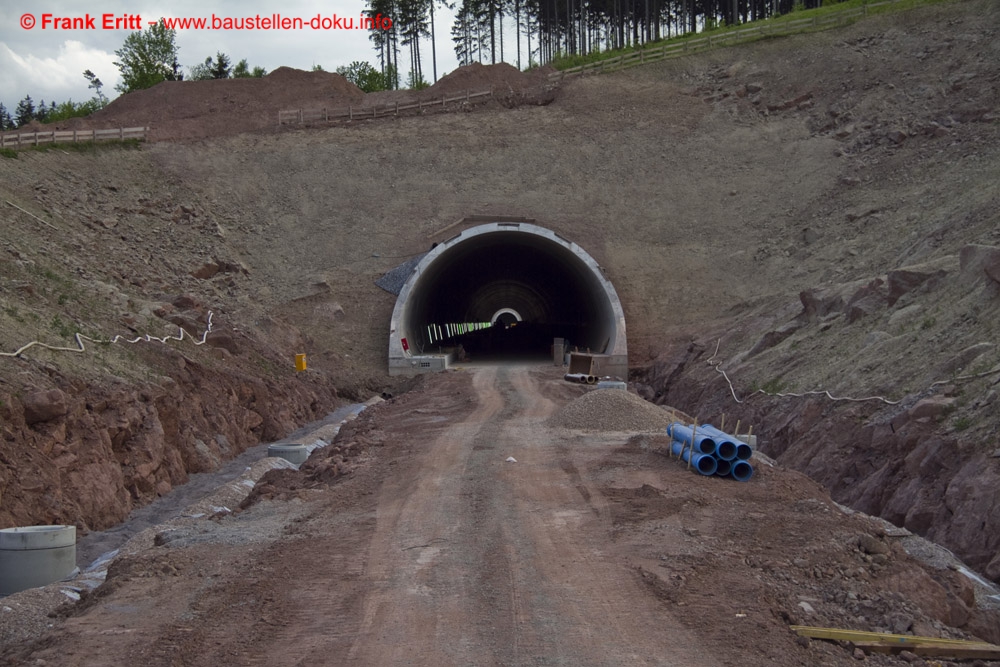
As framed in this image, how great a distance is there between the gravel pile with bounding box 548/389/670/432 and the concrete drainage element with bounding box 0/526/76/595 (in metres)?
9.78

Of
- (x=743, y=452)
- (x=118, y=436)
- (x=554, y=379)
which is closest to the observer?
(x=743, y=452)

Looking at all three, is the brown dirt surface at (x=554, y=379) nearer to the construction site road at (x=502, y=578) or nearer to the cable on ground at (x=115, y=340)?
the construction site road at (x=502, y=578)

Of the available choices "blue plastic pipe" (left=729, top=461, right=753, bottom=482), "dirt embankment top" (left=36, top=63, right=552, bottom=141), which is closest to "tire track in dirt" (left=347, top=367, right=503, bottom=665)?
"blue plastic pipe" (left=729, top=461, right=753, bottom=482)

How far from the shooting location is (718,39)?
4569 cm

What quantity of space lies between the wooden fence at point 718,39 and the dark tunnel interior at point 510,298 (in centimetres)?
1060

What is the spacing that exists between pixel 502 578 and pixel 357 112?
38.2 meters

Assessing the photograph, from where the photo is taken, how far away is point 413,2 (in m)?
70.0

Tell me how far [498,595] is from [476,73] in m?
41.0

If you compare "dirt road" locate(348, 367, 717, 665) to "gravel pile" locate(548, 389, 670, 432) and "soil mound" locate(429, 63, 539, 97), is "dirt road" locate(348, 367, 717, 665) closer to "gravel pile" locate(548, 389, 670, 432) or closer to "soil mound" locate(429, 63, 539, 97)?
"gravel pile" locate(548, 389, 670, 432)

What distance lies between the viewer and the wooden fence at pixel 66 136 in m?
35.8

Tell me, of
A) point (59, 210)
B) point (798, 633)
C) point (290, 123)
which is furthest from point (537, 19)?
point (798, 633)

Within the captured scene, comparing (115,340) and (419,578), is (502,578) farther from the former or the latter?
(115,340)

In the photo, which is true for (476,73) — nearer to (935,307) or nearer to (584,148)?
(584,148)

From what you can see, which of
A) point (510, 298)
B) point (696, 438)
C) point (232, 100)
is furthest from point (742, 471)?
point (510, 298)
